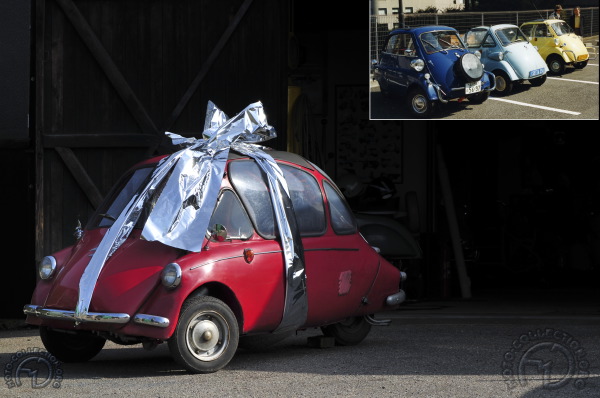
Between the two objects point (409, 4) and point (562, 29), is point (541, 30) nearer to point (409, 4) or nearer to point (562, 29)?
point (562, 29)

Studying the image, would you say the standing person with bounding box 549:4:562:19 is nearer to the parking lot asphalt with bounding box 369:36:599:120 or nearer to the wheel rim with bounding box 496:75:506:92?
the parking lot asphalt with bounding box 369:36:599:120

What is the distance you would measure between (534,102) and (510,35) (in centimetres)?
85

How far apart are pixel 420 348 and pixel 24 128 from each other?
276 inches

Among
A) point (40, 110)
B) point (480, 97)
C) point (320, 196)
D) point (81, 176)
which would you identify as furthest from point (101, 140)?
point (480, 97)

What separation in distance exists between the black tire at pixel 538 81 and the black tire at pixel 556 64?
127 millimetres

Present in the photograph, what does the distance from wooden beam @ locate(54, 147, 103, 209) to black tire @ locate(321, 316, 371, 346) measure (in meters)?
4.36

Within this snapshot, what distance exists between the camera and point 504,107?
1357 cm

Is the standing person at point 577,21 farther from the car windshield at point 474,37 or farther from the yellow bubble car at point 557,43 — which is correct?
the car windshield at point 474,37

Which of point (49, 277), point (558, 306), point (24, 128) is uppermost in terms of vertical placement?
point (24, 128)

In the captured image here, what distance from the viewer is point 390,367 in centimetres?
837

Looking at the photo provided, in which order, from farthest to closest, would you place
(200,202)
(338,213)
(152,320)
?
1. (338,213)
2. (200,202)
3. (152,320)

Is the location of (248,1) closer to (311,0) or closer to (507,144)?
(311,0)

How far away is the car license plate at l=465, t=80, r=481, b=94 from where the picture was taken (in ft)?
44.8

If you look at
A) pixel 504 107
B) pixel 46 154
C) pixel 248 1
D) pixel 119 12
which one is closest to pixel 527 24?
pixel 504 107
